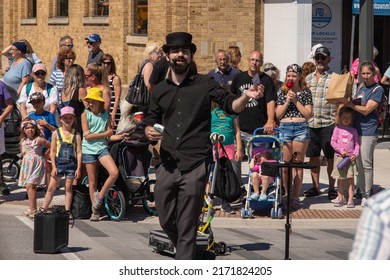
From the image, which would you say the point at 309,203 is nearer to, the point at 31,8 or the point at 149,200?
the point at 149,200

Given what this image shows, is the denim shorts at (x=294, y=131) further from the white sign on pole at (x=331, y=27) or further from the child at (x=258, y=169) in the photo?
the white sign on pole at (x=331, y=27)

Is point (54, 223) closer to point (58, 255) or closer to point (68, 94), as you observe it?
point (58, 255)

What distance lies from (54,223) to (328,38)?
12.8 m

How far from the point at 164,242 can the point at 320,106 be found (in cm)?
464

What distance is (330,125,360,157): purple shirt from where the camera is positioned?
42.5 feet

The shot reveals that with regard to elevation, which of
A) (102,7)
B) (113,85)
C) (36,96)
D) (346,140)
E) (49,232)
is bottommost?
(49,232)

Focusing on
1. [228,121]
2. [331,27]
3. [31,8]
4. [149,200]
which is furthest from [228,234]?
[31,8]

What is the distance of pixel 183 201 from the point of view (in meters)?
7.57

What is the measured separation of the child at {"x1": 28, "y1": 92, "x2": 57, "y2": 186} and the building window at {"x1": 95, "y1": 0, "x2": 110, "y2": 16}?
1441cm

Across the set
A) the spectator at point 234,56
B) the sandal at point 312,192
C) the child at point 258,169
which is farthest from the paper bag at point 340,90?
the spectator at point 234,56

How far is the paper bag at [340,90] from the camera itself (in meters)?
12.5

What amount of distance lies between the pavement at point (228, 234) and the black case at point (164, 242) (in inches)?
3.1

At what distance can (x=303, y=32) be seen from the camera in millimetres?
20562

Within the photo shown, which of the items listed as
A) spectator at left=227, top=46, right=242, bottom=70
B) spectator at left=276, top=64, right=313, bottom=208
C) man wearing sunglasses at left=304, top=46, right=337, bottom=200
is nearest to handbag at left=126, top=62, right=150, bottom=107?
spectator at left=276, top=64, right=313, bottom=208
